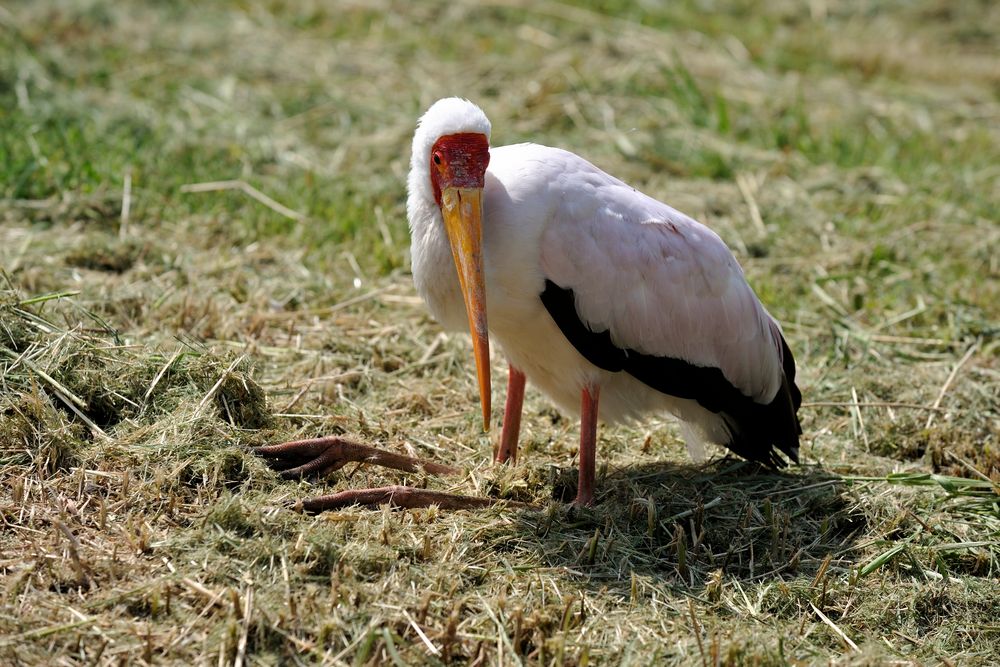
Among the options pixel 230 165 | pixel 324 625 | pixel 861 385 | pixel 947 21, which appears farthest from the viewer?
pixel 947 21

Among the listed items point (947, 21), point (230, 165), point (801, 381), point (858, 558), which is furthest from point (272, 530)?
point (947, 21)

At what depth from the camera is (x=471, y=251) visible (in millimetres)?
4090

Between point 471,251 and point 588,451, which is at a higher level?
point 471,251

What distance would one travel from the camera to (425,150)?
4324mm

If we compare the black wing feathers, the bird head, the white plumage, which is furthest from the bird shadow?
the bird head

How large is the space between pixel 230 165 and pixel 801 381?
4.05m

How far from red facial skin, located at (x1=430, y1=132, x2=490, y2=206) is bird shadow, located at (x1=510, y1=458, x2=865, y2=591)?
1.33 m

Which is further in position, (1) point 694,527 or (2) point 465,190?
(1) point 694,527

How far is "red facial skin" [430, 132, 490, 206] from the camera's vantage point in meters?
4.16

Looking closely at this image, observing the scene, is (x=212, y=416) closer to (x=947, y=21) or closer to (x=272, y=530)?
(x=272, y=530)

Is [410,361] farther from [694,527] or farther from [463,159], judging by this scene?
[694,527]

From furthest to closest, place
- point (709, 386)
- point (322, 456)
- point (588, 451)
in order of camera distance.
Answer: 1. point (709, 386)
2. point (588, 451)
3. point (322, 456)

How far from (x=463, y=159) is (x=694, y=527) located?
1.72 m

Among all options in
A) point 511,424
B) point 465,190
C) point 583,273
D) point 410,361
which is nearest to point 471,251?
point 465,190
